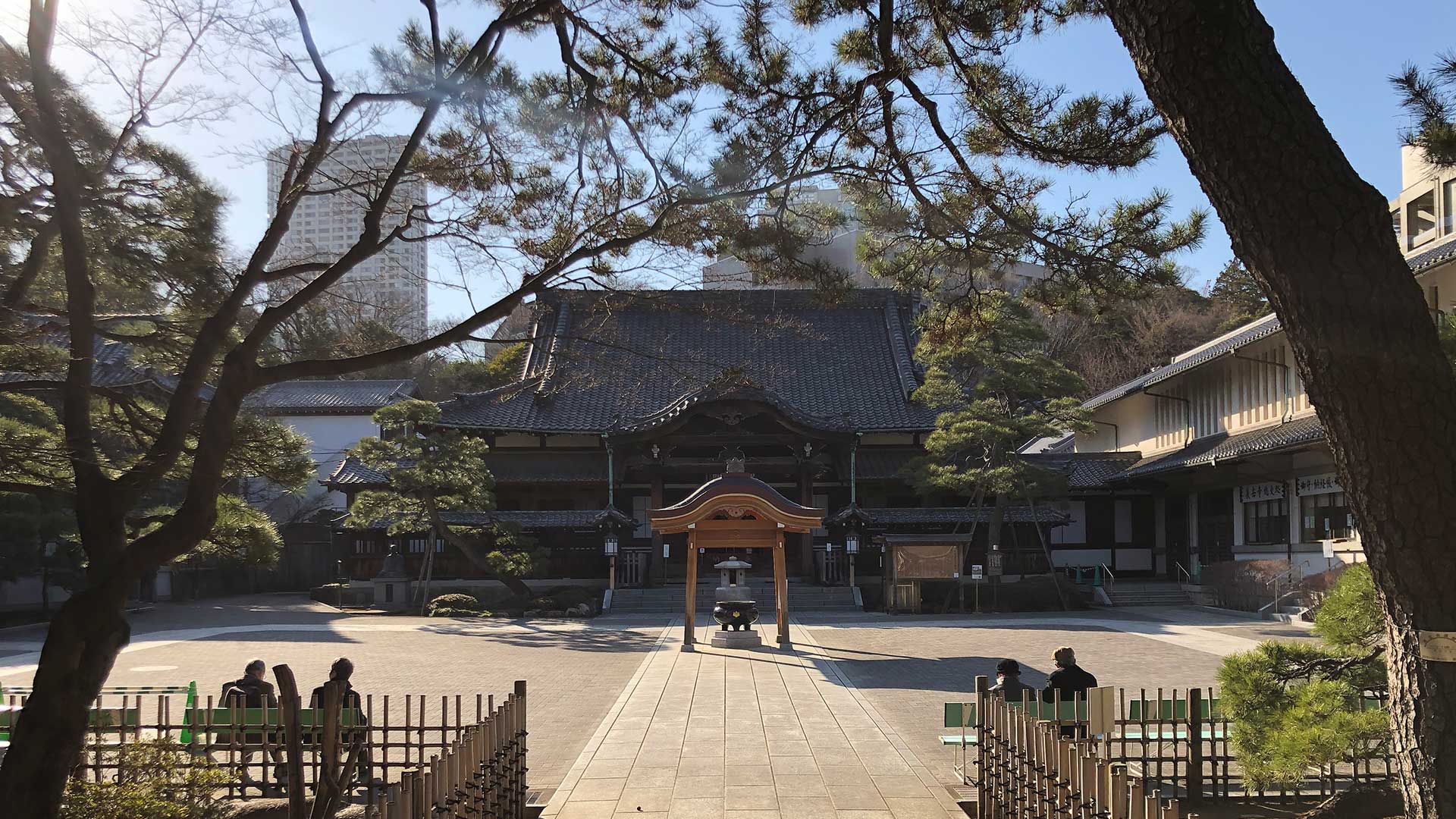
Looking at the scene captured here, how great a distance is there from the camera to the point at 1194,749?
745 centimetres

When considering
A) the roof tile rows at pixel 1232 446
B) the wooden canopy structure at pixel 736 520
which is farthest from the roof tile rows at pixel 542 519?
the roof tile rows at pixel 1232 446

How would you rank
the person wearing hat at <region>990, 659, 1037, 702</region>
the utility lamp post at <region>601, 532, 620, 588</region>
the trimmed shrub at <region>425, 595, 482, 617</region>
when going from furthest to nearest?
the utility lamp post at <region>601, 532, 620, 588</region> < the trimmed shrub at <region>425, 595, 482, 617</region> < the person wearing hat at <region>990, 659, 1037, 702</region>

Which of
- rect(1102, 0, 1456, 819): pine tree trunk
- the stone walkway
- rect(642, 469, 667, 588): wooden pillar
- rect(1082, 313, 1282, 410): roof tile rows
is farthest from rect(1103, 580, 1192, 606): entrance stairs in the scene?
rect(1102, 0, 1456, 819): pine tree trunk

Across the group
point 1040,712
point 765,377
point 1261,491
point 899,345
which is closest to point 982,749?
point 1040,712

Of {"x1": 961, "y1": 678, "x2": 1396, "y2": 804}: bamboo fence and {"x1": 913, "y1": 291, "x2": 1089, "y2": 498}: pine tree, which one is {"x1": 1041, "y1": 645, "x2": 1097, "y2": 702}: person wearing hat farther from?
{"x1": 913, "y1": 291, "x2": 1089, "y2": 498}: pine tree

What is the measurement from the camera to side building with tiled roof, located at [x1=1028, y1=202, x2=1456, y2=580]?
22266 mm

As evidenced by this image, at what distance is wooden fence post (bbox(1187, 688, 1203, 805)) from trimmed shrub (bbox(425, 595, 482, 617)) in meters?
20.4

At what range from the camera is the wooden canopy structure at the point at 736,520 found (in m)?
17.7

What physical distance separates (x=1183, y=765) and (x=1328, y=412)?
587cm

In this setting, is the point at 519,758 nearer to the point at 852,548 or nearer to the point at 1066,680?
the point at 1066,680

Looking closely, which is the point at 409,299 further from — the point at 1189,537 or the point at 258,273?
the point at 1189,537

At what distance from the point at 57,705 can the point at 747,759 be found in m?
5.06

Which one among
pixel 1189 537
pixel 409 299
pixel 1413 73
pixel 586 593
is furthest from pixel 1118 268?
pixel 1189 537

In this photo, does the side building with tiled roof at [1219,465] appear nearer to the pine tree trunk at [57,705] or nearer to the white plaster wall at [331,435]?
the pine tree trunk at [57,705]
